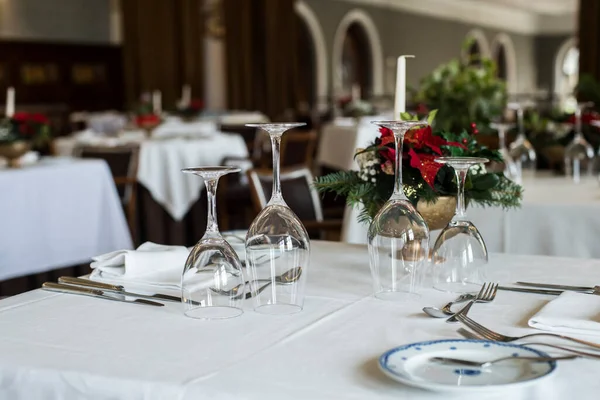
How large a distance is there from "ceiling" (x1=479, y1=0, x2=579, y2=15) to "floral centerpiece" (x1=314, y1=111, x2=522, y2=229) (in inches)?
705

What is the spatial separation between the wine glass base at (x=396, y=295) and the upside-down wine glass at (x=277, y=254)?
6.1 inches

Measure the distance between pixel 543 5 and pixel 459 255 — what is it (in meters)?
19.9

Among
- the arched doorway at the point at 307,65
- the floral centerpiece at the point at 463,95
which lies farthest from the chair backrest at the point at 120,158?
the arched doorway at the point at 307,65

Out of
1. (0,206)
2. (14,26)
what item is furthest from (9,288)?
(14,26)

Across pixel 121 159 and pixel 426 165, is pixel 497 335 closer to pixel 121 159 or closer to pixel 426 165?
pixel 426 165

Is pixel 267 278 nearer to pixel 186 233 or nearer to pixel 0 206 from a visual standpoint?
pixel 0 206

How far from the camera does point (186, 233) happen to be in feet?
20.4

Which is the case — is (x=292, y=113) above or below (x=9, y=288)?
above

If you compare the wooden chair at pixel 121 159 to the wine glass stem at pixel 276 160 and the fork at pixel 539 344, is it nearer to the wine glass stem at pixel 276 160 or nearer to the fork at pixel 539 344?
the wine glass stem at pixel 276 160

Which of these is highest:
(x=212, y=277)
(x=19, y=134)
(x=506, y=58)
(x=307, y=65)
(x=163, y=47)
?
(x=506, y=58)

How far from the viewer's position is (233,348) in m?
1.29

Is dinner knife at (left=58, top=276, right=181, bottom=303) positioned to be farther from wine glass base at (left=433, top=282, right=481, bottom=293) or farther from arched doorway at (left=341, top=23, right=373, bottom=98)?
arched doorway at (left=341, top=23, right=373, bottom=98)

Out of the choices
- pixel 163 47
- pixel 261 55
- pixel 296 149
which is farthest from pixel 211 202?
pixel 163 47

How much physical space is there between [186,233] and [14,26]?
680 centimetres
